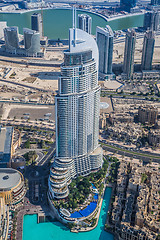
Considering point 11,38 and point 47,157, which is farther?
point 11,38

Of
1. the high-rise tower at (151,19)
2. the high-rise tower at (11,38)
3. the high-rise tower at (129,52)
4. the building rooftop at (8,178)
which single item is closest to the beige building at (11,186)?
the building rooftop at (8,178)

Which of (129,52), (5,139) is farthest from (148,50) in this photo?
(5,139)

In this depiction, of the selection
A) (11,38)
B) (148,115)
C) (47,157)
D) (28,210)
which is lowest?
(28,210)

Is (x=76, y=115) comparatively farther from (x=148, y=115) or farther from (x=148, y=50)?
(x=148, y=50)

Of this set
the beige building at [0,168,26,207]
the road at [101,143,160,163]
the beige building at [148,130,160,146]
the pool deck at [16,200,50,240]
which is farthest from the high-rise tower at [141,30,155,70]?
the pool deck at [16,200,50,240]

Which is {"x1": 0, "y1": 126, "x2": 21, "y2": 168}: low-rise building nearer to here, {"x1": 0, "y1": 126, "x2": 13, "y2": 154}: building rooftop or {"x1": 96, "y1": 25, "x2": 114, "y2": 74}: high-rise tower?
{"x1": 0, "y1": 126, "x2": 13, "y2": 154}: building rooftop

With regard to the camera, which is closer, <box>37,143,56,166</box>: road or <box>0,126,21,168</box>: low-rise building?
<box>0,126,21,168</box>: low-rise building
